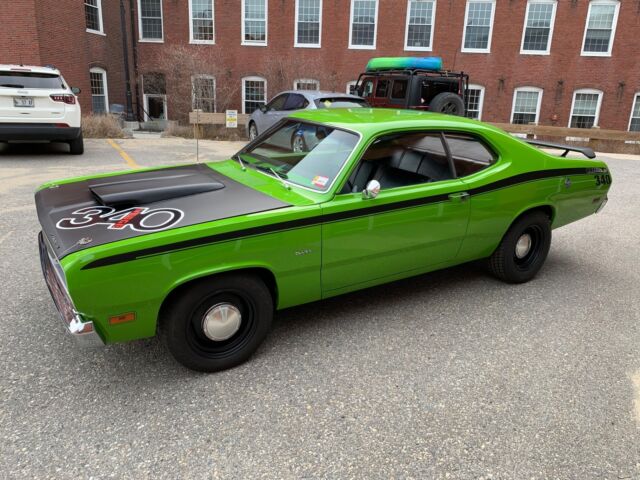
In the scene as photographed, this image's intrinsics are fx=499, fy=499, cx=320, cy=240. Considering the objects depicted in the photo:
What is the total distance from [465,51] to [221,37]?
11458mm

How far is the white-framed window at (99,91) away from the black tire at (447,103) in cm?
1443

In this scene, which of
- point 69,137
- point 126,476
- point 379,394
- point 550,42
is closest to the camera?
point 126,476

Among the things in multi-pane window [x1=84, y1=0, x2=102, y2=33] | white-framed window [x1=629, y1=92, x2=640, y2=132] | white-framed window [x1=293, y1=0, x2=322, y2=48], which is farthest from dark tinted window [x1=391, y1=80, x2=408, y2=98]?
white-framed window [x1=629, y1=92, x2=640, y2=132]

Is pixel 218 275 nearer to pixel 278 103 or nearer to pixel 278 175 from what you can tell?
pixel 278 175

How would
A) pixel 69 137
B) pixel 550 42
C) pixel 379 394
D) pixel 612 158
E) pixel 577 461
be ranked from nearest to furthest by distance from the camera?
pixel 577 461, pixel 379 394, pixel 69 137, pixel 612 158, pixel 550 42

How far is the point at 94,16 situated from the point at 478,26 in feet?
55.0

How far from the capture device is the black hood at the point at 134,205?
9.53ft

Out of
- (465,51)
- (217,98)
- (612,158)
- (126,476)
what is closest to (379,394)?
(126,476)

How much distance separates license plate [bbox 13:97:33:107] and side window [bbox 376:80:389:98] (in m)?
9.16

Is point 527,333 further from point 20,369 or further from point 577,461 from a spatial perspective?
point 20,369

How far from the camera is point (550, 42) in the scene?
23000 millimetres

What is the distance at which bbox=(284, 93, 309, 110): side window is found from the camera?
11.7 metres

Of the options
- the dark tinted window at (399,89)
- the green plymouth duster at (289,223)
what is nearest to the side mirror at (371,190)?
the green plymouth duster at (289,223)

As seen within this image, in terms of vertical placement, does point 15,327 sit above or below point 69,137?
below
